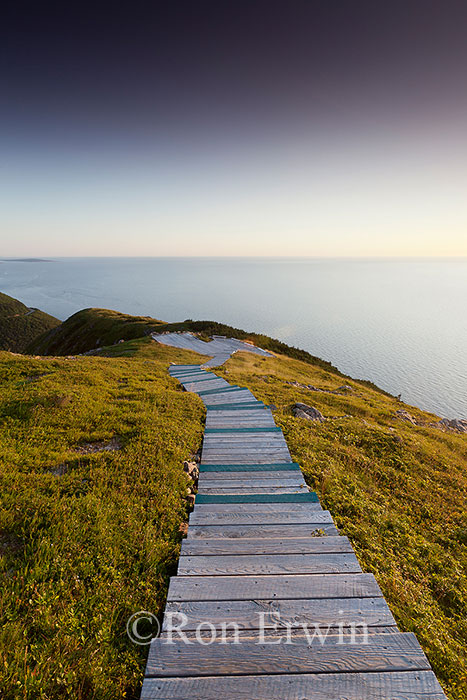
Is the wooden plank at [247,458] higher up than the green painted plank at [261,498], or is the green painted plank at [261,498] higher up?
the green painted plank at [261,498]

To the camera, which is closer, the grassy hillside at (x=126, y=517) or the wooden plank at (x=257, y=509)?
the grassy hillside at (x=126, y=517)

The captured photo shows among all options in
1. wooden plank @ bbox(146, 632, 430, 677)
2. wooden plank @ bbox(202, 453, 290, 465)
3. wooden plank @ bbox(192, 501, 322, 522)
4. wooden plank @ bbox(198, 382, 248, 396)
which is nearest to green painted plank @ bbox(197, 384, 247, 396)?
wooden plank @ bbox(198, 382, 248, 396)

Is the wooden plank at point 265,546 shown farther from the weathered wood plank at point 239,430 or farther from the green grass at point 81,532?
the weathered wood plank at point 239,430

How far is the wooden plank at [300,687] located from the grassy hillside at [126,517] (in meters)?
0.60

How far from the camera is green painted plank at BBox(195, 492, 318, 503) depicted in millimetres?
7016

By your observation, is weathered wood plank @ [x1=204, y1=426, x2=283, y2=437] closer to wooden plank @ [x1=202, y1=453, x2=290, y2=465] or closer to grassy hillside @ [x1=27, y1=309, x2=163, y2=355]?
wooden plank @ [x1=202, y1=453, x2=290, y2=465]

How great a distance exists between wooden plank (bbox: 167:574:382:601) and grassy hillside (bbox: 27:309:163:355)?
122 feet

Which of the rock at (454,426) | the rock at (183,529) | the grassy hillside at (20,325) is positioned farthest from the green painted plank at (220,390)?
the grassy hillside at (20,325)

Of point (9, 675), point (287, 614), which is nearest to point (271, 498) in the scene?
point (287, 614)

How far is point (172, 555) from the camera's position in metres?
5.44

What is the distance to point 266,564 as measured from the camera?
16.7 feet

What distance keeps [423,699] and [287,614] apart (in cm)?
163

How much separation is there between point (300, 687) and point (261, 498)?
3.83 m

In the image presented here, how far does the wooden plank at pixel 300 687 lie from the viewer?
325 centimetres
